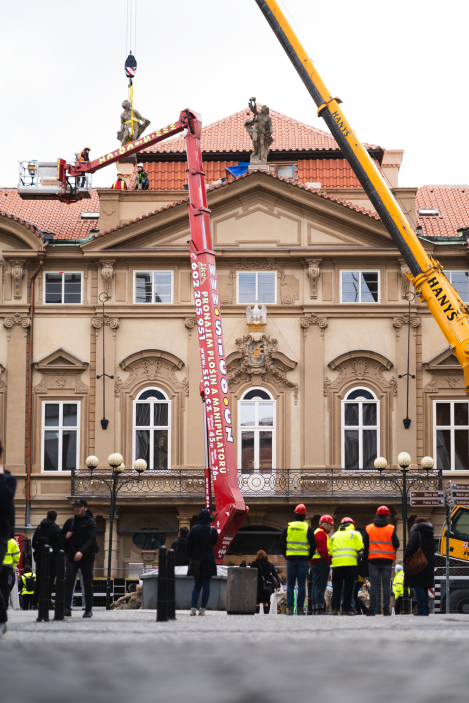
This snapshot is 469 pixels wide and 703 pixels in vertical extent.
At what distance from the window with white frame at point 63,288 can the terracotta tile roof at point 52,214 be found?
60.8 inches

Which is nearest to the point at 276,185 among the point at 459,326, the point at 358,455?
the point at 358,455

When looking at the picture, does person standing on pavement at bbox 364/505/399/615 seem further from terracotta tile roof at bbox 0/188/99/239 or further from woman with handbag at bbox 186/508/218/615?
terracotta tile roof at bbox 0/188/99/239

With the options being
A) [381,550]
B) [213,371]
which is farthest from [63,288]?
[381,550]

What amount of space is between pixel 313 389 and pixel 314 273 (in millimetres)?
3606

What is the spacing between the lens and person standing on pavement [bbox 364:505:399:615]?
1614cm

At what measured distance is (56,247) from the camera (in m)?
32.9

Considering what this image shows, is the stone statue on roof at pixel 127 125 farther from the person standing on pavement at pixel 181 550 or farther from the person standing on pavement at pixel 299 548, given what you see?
the person standing on pavement at pixel 299 548

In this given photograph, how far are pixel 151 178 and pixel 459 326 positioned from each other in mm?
17830

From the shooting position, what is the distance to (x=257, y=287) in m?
32.7

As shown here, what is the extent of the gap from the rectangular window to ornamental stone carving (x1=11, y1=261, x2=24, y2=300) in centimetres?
686

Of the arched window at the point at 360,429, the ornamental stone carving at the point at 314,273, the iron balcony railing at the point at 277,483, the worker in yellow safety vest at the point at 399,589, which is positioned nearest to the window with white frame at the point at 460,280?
the ornamental stone carving at the point at 314,273

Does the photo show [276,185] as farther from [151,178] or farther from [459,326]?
[459,326]

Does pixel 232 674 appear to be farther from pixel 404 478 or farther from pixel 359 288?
pixel 359 288

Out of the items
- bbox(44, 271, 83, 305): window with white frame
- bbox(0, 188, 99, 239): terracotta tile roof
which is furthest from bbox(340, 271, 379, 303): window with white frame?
bbox(0, 188, 99, 239): terracotta tile roof
